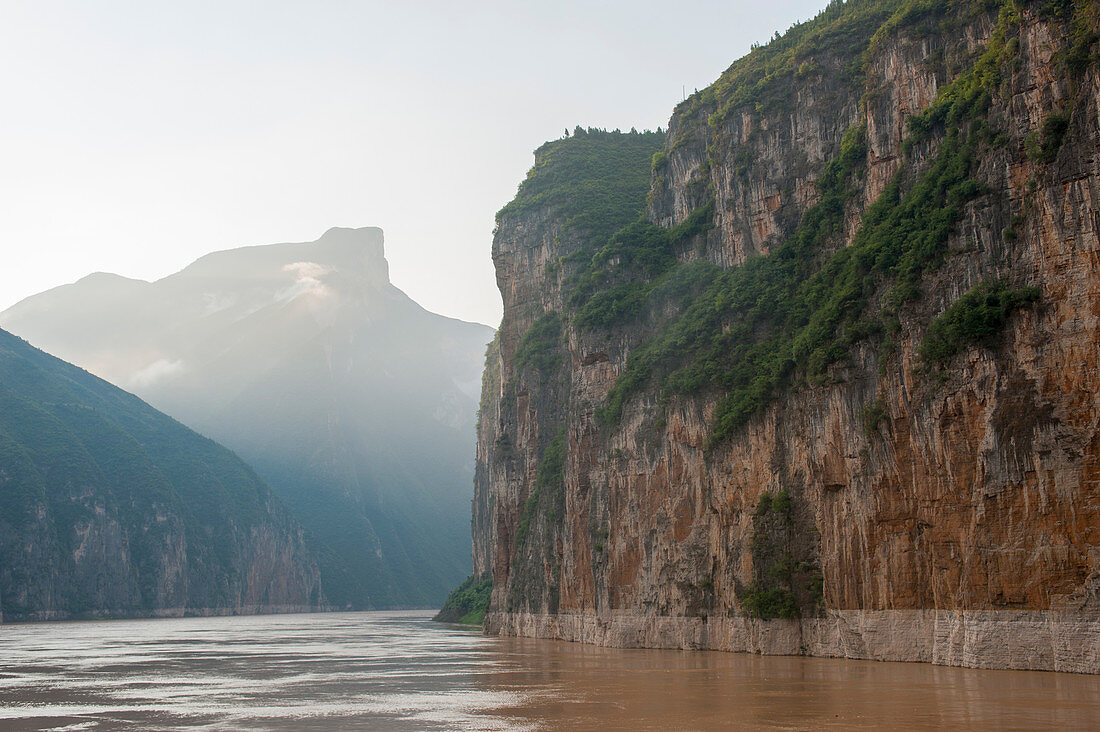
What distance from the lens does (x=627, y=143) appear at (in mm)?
106188

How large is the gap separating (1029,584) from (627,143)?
78695 mm

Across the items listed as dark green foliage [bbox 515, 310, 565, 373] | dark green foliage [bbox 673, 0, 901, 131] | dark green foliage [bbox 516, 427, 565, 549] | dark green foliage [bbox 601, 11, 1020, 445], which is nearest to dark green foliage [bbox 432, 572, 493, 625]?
→ dark green foliage [bbox 516, 427, 565, 549]

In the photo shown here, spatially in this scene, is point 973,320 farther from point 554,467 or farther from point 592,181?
point 592,181

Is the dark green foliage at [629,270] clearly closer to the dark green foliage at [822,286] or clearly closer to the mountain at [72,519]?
the dark green foliage at [822,286]

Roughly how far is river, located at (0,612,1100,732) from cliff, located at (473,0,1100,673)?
366 centimetres

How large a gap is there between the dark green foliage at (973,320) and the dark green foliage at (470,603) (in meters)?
85.9

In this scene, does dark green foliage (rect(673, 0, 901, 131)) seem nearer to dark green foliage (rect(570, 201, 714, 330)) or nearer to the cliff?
the cliff

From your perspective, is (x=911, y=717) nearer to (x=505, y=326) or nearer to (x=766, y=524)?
(x=766, y=524)

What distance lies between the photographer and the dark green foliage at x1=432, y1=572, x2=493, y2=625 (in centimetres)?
12225

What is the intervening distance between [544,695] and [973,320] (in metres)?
20.3

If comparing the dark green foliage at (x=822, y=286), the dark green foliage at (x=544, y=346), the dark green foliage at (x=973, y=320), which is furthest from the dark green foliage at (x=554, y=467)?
the dark green foliage at (x=973, y=320)

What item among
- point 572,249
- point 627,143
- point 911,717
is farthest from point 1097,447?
point 627,143

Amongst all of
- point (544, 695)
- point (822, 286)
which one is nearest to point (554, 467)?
point (822, 286)

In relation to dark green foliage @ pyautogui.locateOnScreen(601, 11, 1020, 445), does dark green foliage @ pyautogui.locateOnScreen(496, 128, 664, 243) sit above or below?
above
